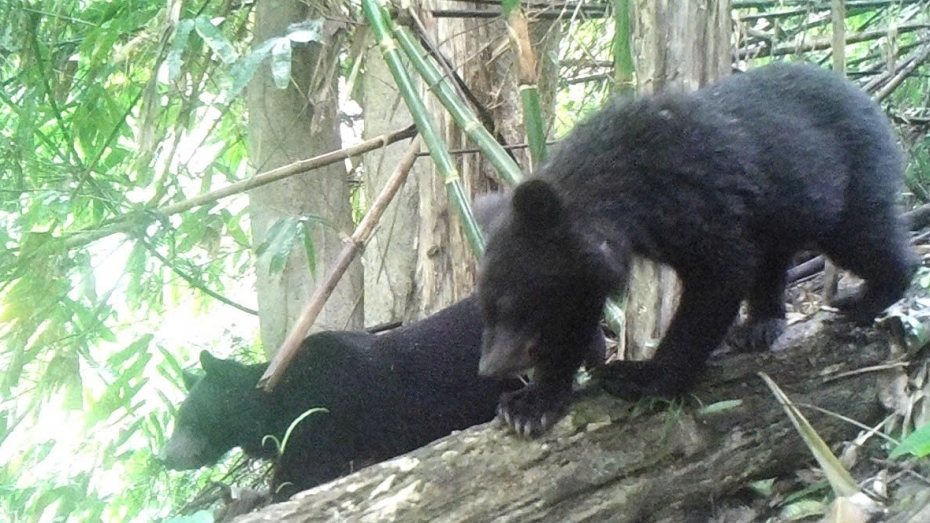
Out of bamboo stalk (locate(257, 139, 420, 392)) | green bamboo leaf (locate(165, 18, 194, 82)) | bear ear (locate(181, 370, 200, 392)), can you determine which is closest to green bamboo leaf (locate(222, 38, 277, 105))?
green bamboo leaf (locate(165, 18, 194, 82))

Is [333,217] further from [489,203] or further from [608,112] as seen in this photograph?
[608,112]

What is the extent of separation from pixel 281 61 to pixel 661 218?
133cm

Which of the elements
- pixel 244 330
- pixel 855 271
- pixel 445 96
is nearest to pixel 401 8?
pixel 445 96

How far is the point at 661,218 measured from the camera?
264 centimetres

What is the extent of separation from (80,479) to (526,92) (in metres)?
2.08

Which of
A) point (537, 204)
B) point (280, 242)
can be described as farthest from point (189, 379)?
point (537, 204)

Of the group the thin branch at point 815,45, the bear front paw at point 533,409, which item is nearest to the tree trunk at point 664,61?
the bear front paw at point 533,409

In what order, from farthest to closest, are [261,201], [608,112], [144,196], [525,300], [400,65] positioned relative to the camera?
1. [261,201]
2. [144,196]
3. [400,65]
4. [608,112]
5. [525,300]

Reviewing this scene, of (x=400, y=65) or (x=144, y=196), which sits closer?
(x=400, y=65)

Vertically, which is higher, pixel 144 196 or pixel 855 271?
pixel 144 196

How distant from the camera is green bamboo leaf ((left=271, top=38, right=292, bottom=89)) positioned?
9.21 feet

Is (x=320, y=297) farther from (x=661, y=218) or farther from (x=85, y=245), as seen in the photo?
(x=661, y=218)

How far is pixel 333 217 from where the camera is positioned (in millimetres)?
4621

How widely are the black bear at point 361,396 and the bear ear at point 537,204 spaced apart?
1228 mm
